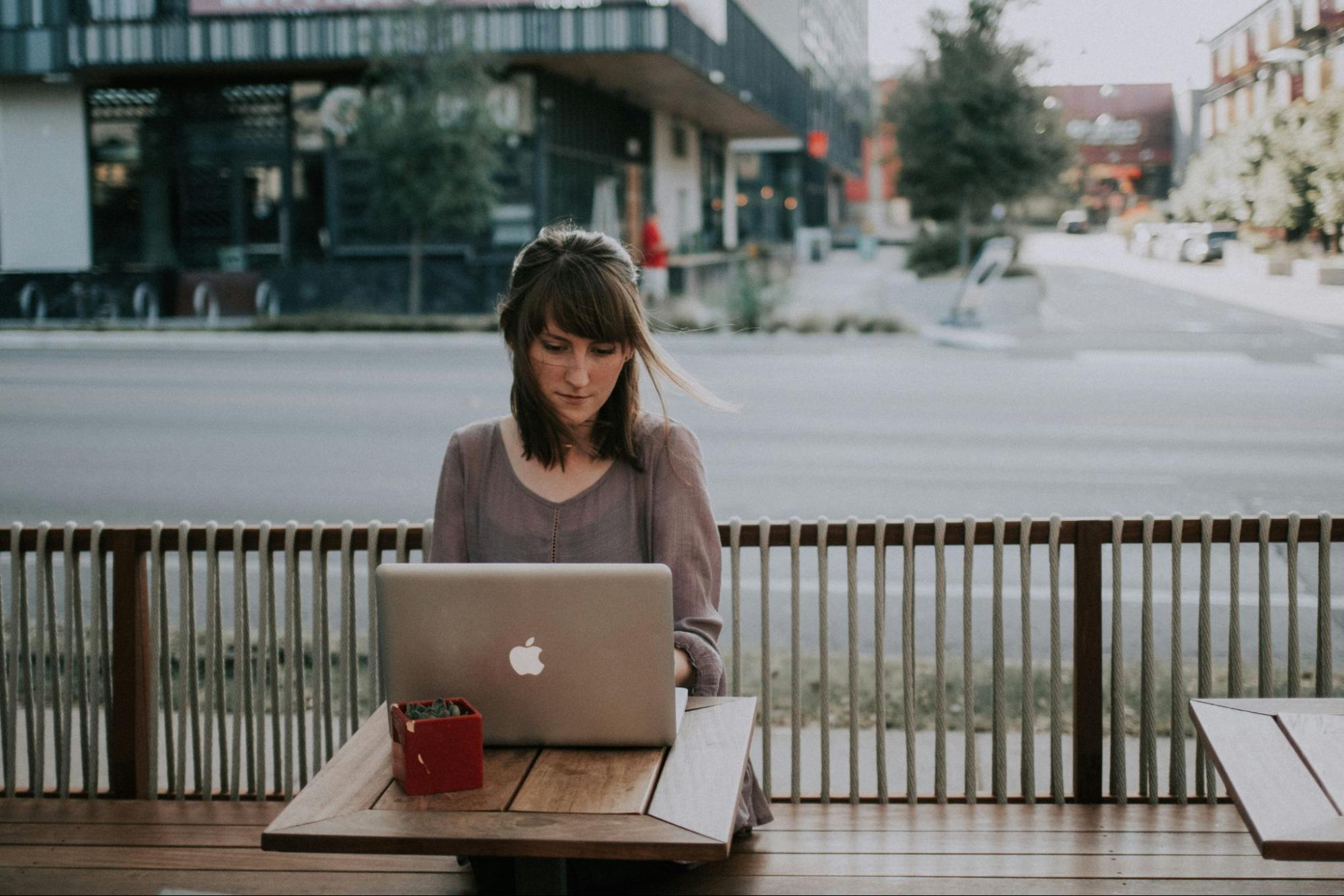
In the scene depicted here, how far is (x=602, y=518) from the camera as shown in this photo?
2.83 m

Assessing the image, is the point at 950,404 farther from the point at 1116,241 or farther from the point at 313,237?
the point at 313,237

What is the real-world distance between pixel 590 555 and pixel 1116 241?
4.53 metres

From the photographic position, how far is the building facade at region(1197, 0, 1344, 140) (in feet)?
17.8

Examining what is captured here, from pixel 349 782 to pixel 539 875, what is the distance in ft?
1.15

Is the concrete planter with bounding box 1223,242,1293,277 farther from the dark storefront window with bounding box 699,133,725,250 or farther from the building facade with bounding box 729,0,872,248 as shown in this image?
the building facade with bounding box 729,0,872,248

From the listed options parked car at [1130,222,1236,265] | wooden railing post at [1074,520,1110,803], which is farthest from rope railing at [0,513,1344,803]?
parked car at [1130,222,1236,265]

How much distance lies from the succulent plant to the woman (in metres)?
0.60

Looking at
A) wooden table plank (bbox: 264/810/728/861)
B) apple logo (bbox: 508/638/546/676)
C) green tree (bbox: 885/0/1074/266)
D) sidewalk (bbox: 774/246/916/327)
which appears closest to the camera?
wooden table plank (bbox: 264/810/728/861)

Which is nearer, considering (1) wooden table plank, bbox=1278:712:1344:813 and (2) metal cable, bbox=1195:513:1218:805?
(1) wooden table plank, bbox=1278:712:1344:813

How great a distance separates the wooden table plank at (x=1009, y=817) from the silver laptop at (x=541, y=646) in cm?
115

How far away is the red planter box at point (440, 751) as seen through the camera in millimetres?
2164

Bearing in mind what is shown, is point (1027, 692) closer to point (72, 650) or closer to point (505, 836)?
point (505, 836)

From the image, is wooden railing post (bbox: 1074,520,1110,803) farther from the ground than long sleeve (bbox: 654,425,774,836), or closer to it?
closer to it

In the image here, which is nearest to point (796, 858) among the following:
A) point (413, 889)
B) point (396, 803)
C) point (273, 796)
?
point (413, 889)
